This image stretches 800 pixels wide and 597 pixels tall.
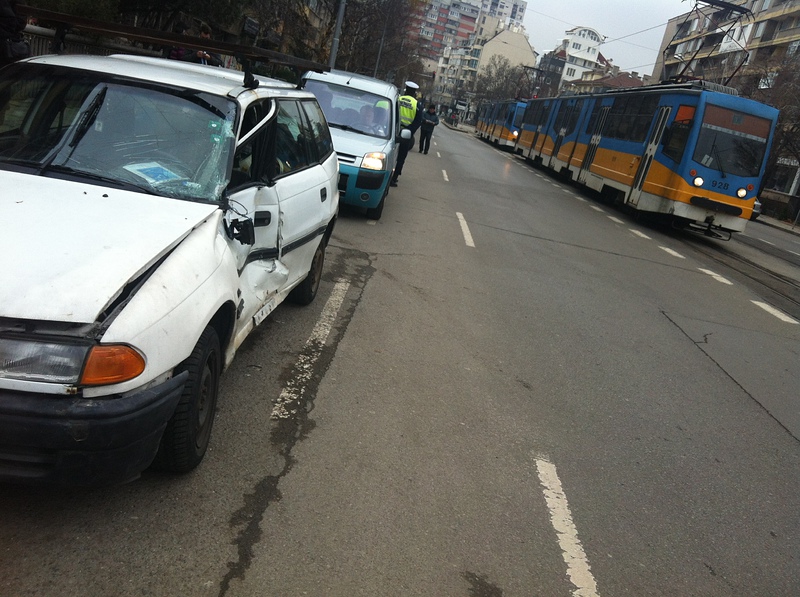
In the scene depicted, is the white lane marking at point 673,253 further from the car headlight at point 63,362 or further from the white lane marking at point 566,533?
the car headlight at point 63,362

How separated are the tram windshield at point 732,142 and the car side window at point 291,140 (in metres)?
12.9

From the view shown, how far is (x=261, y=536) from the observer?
3205 millimetres

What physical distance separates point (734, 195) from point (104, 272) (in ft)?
53.2

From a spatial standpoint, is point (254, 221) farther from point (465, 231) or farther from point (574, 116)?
point (574, 116)

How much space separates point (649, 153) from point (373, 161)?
9.87 m

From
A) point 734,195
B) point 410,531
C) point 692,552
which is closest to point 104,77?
point 410,531

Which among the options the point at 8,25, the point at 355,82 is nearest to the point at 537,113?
the point at 355,82

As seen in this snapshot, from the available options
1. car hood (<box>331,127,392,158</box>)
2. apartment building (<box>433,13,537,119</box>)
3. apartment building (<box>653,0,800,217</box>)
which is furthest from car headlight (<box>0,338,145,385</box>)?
apartment building (<box>433,13,537,119</box>)

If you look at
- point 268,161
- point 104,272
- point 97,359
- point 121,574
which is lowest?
point 121,574

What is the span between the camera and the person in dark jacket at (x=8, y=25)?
714 centimetres

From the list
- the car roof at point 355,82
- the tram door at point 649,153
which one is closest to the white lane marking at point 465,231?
the car roof at point 355,82

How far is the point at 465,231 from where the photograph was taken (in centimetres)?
1250

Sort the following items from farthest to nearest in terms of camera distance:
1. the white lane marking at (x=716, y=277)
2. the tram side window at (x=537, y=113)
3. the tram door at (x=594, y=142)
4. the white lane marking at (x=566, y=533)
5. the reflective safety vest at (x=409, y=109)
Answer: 1. the tram side window at (x=537, y=113)
2. the tram door at (x=594, y=142)
3. the reflective safety vest at (x=409, y=109)
4. the white lane marking at (x=716, y=277)
5. the white lane marking at (x=566, y=533)

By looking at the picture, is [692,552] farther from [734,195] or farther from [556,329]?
[734,195]
